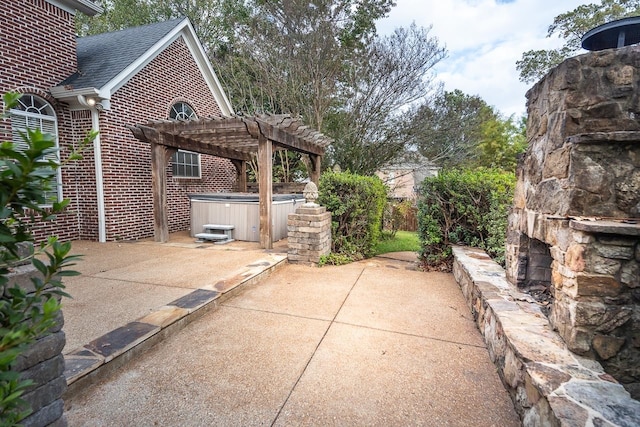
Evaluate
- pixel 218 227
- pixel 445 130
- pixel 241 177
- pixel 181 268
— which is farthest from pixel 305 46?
pixel 181 268

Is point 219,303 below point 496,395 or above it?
above

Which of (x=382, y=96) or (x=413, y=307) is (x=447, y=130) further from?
(x=413, y=307)

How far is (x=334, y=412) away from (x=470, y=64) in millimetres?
12378

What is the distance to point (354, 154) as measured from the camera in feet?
35.0

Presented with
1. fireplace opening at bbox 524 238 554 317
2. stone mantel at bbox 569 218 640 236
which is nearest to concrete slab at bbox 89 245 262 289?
fireplace opening at bbox 524 238 554 317

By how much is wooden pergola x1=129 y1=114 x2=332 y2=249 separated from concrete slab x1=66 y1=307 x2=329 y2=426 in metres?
3.17

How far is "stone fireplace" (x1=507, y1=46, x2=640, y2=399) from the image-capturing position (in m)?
1.81

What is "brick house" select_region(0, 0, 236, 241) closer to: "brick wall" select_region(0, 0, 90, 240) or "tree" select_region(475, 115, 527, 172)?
"brick wall" select_region(0, 0, 90, 240)

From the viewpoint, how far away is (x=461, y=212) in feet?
15.4

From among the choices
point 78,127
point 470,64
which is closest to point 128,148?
point 78,127

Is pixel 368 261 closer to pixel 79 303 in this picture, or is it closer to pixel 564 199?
pixel 564 199

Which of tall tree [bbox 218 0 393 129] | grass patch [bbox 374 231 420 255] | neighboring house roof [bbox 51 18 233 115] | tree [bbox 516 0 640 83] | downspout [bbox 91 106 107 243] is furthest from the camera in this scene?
tree [bbox 516 0 640 83]

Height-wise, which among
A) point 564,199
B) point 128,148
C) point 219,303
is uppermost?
point 128,148

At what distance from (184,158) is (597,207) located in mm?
8787
